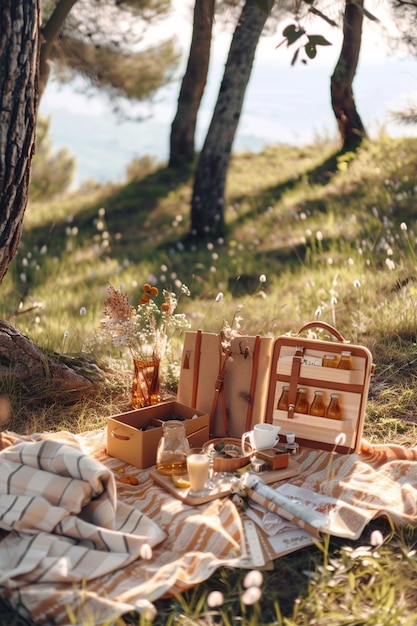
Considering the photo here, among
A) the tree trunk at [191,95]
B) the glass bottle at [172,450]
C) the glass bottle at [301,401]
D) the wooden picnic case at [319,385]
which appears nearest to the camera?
the glass bottle at [172,450]

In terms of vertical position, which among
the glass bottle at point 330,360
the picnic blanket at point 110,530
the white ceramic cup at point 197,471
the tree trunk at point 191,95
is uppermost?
the tree trunk at point 191,95

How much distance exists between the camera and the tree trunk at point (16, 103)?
392cm

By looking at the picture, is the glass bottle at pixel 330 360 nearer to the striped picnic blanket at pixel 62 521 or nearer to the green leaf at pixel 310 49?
the striped picnic blanket at pixel 62 521

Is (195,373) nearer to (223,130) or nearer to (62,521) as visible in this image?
(62,521)

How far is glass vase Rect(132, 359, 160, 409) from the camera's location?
152 inches

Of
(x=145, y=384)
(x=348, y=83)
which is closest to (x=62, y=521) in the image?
(x=145, y=384)

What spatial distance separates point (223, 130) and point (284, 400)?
586 centimetres

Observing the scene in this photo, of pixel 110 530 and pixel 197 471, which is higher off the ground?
pixel 197 471

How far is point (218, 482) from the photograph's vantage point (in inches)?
127

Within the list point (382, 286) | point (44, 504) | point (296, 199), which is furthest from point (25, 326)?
point (296, 199)

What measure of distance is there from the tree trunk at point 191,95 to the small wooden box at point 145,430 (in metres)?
6.88

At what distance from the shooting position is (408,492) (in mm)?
3191

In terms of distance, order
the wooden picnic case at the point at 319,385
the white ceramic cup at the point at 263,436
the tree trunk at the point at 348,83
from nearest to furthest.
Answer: the white ceramic cup at the point at 263,436 → the wooden picnic case at the point at 319,385 → the tree trunk at the point at 348,83

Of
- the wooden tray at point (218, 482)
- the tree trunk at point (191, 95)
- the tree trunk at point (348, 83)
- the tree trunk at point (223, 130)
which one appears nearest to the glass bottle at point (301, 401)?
the wooden tray at point (218, 482)
